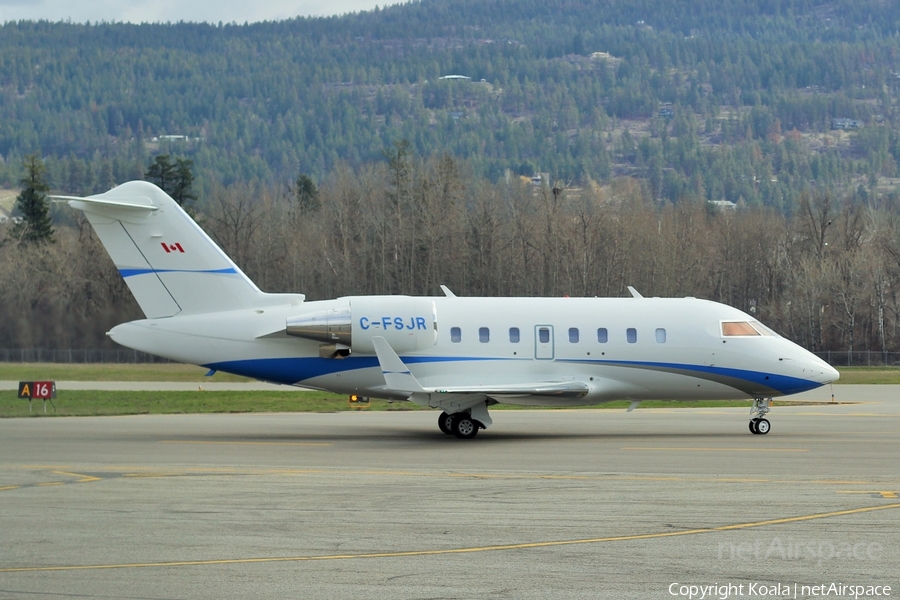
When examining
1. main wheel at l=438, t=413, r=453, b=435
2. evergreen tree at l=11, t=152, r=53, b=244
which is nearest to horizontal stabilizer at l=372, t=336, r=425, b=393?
main wheel at l=438, t=413, r=453, b=435

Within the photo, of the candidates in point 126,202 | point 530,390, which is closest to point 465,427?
point 530,390

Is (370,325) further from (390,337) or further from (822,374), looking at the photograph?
(822,374)

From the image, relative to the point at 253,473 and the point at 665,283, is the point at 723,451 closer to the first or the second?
the point at 253,473

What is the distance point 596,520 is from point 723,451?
9.00 m

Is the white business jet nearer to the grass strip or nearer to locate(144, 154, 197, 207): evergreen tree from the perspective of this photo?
the grass strip

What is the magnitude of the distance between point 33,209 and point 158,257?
7631cm

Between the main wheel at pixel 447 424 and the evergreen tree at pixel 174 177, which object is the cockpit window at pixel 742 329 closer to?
the main wheel at pixel 447 424

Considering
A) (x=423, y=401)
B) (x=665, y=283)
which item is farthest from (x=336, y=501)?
(x=665, y=283)

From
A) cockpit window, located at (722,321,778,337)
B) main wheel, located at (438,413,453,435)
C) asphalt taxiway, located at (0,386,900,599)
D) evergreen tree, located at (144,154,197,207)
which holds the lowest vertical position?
asphalt taxiway, located at (0,386,900,599)

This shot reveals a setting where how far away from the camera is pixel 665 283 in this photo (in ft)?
265

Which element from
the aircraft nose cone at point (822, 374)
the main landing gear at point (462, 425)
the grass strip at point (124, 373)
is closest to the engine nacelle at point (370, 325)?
the main landing gear at point (462, 425)

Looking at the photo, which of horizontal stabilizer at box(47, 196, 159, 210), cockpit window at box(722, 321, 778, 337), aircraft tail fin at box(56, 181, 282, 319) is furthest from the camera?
cockpit window at box(722, 321, 778, 337)

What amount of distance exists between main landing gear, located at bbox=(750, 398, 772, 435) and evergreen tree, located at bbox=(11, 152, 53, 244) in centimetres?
7259

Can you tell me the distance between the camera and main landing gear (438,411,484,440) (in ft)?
83.3
